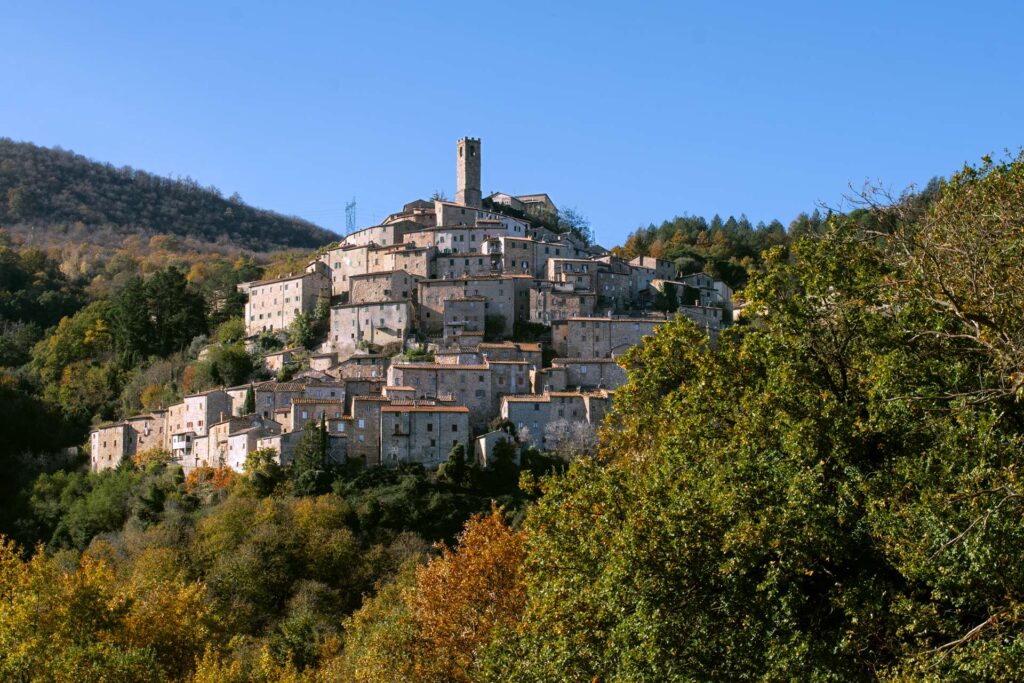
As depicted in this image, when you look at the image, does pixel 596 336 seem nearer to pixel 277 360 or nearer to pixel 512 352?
pixel 512 352

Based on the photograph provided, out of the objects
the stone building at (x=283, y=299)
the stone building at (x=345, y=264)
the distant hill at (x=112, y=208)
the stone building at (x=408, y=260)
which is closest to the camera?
the stone building at (x=283, y=299)

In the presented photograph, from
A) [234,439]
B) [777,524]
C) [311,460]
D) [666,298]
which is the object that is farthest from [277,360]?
[777,524]

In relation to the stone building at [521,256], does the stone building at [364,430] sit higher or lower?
lower

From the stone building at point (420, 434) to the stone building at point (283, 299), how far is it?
2112 cm

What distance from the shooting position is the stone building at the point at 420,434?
57125mm

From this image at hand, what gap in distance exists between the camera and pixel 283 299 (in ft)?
256

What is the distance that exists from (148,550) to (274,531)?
497 centimetres

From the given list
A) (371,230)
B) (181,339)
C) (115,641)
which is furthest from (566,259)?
(115,641)

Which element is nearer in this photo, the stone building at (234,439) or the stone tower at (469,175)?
the stone building at (234,439)

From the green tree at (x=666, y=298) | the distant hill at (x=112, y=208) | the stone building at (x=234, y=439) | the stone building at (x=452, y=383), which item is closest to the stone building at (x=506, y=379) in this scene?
the stone building at (x=452, y=383)

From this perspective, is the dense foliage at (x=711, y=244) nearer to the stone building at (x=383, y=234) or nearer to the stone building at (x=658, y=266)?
the stone building at (x=658, y=266)

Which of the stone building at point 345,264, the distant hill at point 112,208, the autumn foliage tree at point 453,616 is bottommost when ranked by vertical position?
the autumn foliage tree at point 453,616

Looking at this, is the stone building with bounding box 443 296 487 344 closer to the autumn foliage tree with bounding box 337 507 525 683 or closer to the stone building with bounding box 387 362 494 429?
the stone building with bounding box 387 362 494 429

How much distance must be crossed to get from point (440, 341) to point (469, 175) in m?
26.9
